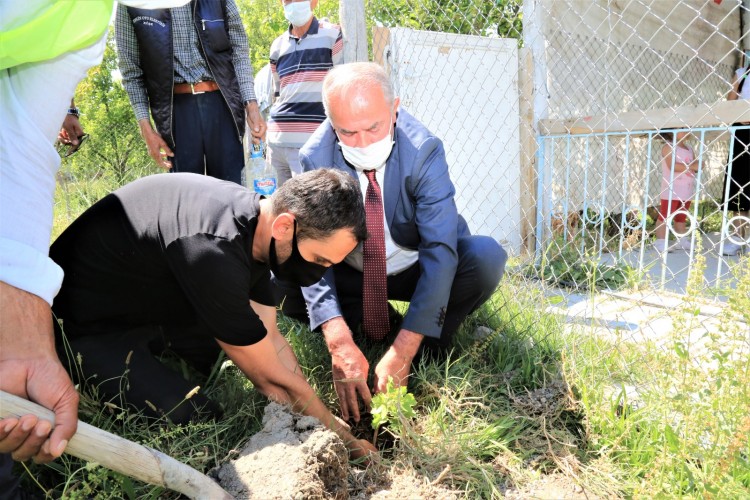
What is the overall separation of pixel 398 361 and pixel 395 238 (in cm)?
64

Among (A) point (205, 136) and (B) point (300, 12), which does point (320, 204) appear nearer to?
(A) point (205, 136)

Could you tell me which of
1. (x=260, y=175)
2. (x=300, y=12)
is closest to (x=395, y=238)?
(x=300, y=12)

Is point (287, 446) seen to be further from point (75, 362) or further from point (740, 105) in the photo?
point (740, 105)

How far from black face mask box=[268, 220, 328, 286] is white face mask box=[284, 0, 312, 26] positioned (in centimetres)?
240

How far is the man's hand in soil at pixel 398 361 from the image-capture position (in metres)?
2.12

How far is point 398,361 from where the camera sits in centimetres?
218

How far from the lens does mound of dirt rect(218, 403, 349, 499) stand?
1590mm

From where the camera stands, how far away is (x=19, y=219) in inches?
54.8

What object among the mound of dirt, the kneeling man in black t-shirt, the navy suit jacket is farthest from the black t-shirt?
the navy suit jacket

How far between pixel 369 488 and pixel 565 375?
2.96ft

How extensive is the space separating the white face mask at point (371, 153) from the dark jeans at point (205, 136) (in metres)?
1.11

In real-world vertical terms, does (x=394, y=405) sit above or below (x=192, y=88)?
below

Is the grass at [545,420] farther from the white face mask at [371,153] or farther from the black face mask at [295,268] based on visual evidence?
the white face mask at [371,153]

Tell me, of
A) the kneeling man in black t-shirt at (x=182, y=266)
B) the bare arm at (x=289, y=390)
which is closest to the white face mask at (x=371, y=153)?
the kneeling man in black t-shirt at (x=182, y=266)
